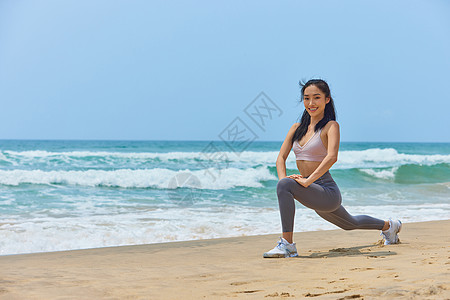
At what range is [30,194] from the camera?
11320mm

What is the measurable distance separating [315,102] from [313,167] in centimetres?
59

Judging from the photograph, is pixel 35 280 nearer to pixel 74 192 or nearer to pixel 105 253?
pixel 105 253

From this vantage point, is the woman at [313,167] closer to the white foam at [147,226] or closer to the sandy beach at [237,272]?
the sandy beach at [237,272]

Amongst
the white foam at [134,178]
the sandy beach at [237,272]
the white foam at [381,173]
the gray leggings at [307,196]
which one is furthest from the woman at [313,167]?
the white foam at [381,173]

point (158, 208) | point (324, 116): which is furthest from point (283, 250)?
point (158, 208)

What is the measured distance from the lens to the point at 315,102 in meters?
4.20

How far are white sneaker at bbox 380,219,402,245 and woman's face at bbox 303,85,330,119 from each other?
1388 mm

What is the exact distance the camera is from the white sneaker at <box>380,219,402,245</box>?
465 cm

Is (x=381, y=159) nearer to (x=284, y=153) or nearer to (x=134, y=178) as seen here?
(x=134, y=178)

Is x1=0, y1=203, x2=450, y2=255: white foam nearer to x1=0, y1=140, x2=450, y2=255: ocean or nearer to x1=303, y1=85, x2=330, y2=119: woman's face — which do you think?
x1=0, y1=140, x2=450, y2=255: ocean

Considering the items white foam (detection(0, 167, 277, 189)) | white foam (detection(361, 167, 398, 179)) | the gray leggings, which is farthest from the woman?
white foam (detection(361, 167, 398, 179))

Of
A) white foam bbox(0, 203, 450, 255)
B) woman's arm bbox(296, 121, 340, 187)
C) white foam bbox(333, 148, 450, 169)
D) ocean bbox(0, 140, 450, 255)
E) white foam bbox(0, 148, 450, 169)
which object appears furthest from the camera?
white foam bbox(333, 148, 450, 169)

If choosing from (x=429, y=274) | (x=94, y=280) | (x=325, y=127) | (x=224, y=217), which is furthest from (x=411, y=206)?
(x=94, y=280)

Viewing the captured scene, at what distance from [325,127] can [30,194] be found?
364 inches
